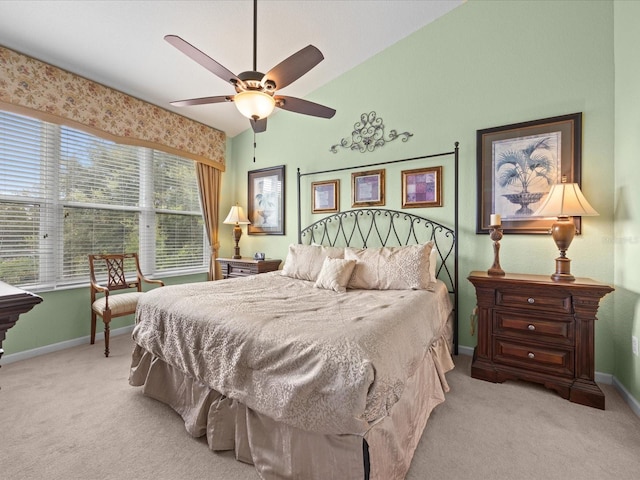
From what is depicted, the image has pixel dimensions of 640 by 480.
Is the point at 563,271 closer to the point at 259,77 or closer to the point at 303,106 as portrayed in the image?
the point at 303,106

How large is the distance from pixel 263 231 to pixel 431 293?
2.72 m

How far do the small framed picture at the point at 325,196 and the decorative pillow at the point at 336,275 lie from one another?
116 cm

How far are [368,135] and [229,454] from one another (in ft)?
10.5

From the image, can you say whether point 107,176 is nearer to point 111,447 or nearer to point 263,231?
point 263,231

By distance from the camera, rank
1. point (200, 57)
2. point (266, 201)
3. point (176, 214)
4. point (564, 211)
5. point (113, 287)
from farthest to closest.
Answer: point (266, 201) < point (176, 214) < point (113, 287) < point (564, 211) < point (200, 57)

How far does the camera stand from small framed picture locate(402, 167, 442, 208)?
300cm

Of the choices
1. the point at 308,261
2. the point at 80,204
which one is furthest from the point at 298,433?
the point at 80,204

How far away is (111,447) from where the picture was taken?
162 cm

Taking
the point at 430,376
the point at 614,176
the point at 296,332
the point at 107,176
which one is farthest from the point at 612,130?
the point at 107,176

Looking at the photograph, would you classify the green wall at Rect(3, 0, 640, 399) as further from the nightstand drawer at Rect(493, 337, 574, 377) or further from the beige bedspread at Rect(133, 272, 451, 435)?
the beige bedspread at Rect(133, 272, 451, 435)

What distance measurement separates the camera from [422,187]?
309cm

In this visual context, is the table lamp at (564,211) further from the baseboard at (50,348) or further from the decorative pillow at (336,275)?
the baseboard at (50,348)

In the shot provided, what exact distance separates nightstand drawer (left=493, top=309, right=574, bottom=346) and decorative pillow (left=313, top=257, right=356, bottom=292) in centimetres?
122

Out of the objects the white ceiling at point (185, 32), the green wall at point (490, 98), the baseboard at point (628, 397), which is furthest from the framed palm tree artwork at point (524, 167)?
the white ceiling at point (185, 32)
